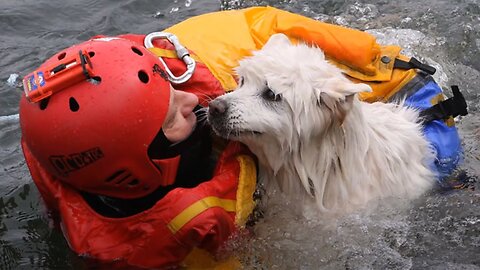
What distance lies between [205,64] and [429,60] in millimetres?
3178

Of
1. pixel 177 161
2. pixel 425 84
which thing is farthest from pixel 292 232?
pixel 425 84

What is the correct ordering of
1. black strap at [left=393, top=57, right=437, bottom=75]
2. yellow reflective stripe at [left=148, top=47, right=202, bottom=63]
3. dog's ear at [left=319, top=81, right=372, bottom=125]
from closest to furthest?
dog's ear at [left=319, top=81, right=372, bottom=125]
yellow reflective stripe at [left=148, top=47, right=202, bottom=63]
black strap at [left=393, top=57, right=437, bottom=75]

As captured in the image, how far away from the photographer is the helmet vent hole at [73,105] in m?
3.64

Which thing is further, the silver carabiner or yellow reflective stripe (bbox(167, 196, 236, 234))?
the silver carabiner

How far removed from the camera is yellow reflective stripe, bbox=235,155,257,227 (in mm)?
4109

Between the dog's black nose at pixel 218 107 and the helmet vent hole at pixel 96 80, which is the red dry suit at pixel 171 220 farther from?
the helmet vent hole at pixel 96 80

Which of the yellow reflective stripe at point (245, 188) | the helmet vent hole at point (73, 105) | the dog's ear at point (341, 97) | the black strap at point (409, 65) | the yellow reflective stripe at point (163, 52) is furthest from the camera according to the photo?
the black strap at point (409, 65)

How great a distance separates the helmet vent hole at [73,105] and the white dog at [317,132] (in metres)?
0.74

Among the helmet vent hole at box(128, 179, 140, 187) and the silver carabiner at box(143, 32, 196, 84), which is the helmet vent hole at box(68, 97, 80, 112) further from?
the silver carabiner at box(143, 32, 196, 84)

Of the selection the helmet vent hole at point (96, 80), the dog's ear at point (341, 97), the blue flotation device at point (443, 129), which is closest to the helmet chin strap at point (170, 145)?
the helmet vent hole at point (96, 80)

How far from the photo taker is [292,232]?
451cm

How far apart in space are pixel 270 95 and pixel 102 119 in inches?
36.9

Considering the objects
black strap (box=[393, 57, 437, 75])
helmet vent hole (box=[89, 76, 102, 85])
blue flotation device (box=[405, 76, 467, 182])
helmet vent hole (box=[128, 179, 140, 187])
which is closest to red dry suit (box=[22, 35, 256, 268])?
helmet vent hole (box=[128, 179, 140, 187])

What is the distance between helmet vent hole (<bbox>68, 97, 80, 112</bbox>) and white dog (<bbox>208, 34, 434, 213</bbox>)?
0.74 meters
